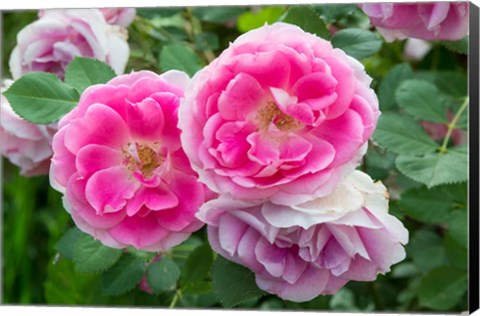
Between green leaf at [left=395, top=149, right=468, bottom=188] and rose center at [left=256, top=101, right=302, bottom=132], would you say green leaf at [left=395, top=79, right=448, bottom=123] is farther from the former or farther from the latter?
rose center at [left=256, top=101, right=302, bottom=132]

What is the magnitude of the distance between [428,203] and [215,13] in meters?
0.37

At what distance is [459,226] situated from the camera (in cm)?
94

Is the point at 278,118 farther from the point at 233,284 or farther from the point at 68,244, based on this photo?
the point at 68,244

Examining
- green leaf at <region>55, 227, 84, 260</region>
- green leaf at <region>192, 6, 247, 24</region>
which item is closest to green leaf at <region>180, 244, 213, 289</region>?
green leaf at <region>55, 227, 84, 260</region>

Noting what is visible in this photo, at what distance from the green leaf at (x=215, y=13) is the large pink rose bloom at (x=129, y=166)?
0.39 metres

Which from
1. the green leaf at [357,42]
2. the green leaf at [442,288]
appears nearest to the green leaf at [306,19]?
the green leaf at [357,42]

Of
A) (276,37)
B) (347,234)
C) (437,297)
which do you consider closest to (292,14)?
(276,37)

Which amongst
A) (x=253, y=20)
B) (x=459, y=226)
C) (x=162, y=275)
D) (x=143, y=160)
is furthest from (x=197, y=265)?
(x=253, y=20)

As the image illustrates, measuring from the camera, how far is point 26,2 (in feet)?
3.21

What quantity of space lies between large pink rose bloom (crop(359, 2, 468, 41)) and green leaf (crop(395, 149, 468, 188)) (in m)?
0.12

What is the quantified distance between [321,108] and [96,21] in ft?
1.11

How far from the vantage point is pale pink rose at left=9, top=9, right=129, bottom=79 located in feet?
2.90

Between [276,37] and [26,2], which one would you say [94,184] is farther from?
[26,2]

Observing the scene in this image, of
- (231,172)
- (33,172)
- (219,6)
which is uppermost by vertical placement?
(231,172)
